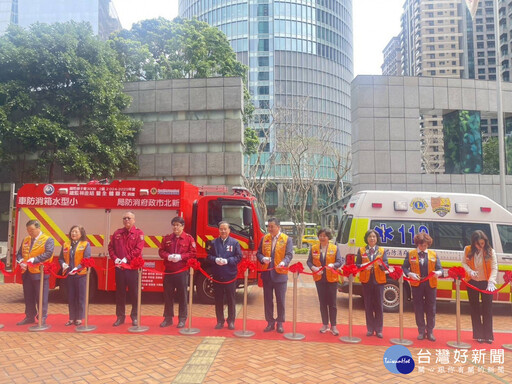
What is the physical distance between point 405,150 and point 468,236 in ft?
34.5

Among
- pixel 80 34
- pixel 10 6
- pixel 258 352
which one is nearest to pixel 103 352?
pixel 258 352

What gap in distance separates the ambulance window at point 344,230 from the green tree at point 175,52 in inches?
668

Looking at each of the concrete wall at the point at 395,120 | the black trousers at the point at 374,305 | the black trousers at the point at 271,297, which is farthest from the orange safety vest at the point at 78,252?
the concrete wall at the point at 395,120

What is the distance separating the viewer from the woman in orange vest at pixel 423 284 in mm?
5980

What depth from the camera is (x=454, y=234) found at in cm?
811

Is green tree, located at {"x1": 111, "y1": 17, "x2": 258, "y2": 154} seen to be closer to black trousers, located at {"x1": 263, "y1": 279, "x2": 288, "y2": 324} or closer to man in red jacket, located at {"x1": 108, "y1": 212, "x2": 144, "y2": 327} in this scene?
man in red jacket, located at {"x1": 108, "y1": 212, "x2": 144, "y2": 327}

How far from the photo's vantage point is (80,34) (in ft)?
53.2

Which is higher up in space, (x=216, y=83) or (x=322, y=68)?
(x=322, y=68)

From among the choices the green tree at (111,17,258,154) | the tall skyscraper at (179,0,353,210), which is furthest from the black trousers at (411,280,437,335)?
the tall skyscraper at (179,0,353,210)

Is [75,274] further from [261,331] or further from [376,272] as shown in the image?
[376,272]

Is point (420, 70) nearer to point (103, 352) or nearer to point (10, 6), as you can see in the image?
point (10, 6)

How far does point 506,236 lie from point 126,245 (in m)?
7.74

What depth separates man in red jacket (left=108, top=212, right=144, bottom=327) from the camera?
6.55m

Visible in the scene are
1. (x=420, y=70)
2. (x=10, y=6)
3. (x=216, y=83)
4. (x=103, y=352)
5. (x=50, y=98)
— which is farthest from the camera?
(x=420, y=70)
